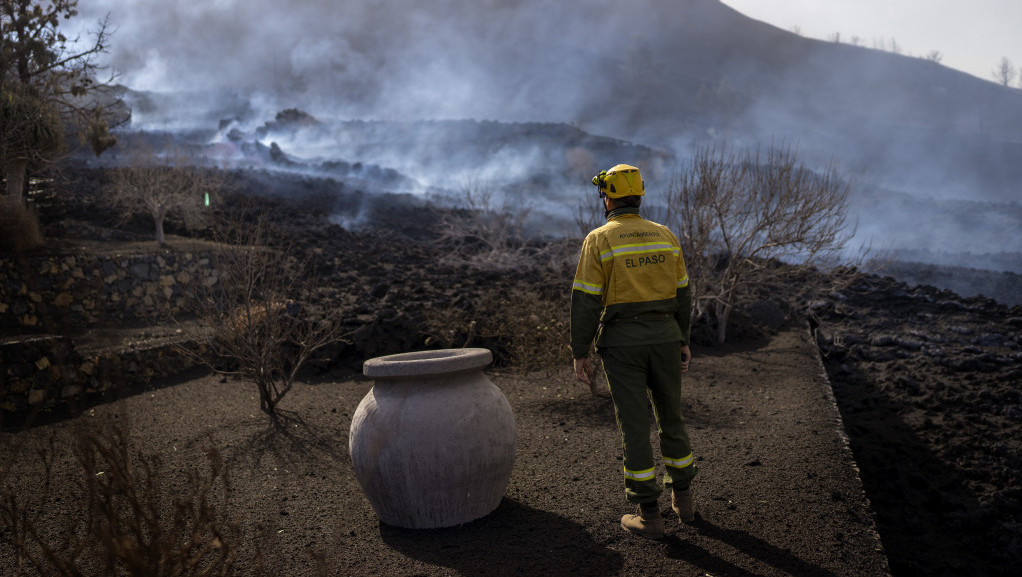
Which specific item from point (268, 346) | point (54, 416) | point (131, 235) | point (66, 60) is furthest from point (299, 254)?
point (268, 346)

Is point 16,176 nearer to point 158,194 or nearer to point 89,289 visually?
point 89,289

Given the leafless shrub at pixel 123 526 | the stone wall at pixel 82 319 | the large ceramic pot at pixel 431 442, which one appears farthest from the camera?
the stone wall at pixel 82 319

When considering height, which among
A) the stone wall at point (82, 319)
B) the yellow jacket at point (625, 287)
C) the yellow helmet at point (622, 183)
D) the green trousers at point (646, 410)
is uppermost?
the yellow helmet at point (622, 183)

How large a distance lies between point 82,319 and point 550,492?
10.4 metres

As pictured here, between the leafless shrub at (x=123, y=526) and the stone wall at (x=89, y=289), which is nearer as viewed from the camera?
the leafless shrub at (x=123, y=526)

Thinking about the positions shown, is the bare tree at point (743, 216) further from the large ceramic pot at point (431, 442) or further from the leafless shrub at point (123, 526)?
the leafless shrub at point (123, 526)

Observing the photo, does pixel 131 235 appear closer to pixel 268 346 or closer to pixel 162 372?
pixel 162 372

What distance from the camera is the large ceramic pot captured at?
3920 millimetres

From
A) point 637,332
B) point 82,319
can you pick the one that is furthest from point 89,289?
point 637,332

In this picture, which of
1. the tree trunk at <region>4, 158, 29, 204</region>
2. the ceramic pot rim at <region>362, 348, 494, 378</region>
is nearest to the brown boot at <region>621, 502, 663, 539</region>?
the ceramic pot rim at <region>362, 348, 494, 378</region>

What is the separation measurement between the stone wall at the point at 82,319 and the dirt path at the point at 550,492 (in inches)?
35.6

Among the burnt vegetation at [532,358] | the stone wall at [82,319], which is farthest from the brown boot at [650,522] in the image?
the stone wall at [82,319]

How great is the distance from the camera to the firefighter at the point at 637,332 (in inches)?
150

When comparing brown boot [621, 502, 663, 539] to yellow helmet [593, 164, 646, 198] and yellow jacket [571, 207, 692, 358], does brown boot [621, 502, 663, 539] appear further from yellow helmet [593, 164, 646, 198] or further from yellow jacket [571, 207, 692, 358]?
yellow helmet [593, 164, 646, 198]
